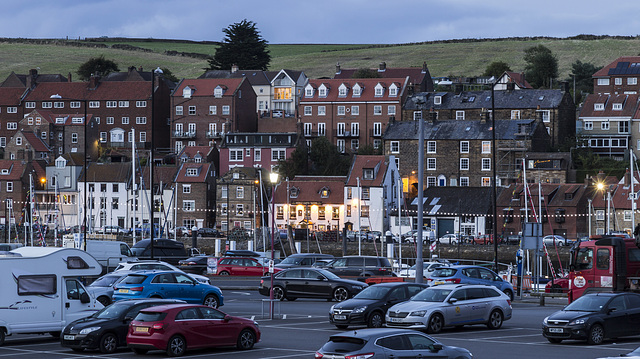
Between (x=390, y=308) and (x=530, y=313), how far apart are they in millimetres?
9395

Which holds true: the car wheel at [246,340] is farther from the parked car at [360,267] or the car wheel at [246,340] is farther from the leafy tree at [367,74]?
the leafy tree at [367,74]

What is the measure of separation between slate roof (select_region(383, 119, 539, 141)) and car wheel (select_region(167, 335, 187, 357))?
86795mm

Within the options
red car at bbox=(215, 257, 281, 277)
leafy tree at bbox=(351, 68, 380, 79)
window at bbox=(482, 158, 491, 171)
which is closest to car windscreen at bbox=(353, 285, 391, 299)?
red car at bbox=(215, 257, 281, 277)

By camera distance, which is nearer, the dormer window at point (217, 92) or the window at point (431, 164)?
the window at point (431, 164)

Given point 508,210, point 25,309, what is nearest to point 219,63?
point 508,210

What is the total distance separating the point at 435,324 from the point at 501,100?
93.4 meters

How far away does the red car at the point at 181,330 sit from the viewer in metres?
25.8

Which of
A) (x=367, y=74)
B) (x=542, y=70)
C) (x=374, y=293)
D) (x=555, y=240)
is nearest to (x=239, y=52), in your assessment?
(x=367, y=74)

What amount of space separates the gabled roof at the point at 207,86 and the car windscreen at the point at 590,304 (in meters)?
113

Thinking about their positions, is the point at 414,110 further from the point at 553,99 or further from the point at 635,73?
the point at 635,73

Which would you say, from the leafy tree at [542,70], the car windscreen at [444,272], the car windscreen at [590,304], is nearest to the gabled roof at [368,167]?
the leafy tree at [542,70]

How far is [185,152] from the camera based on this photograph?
128 meters

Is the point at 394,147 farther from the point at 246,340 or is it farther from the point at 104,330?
the point at 104,330

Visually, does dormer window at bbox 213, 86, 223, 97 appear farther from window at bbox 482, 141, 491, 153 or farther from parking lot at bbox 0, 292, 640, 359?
parking lot at bbox 0, 292, 640, 359
